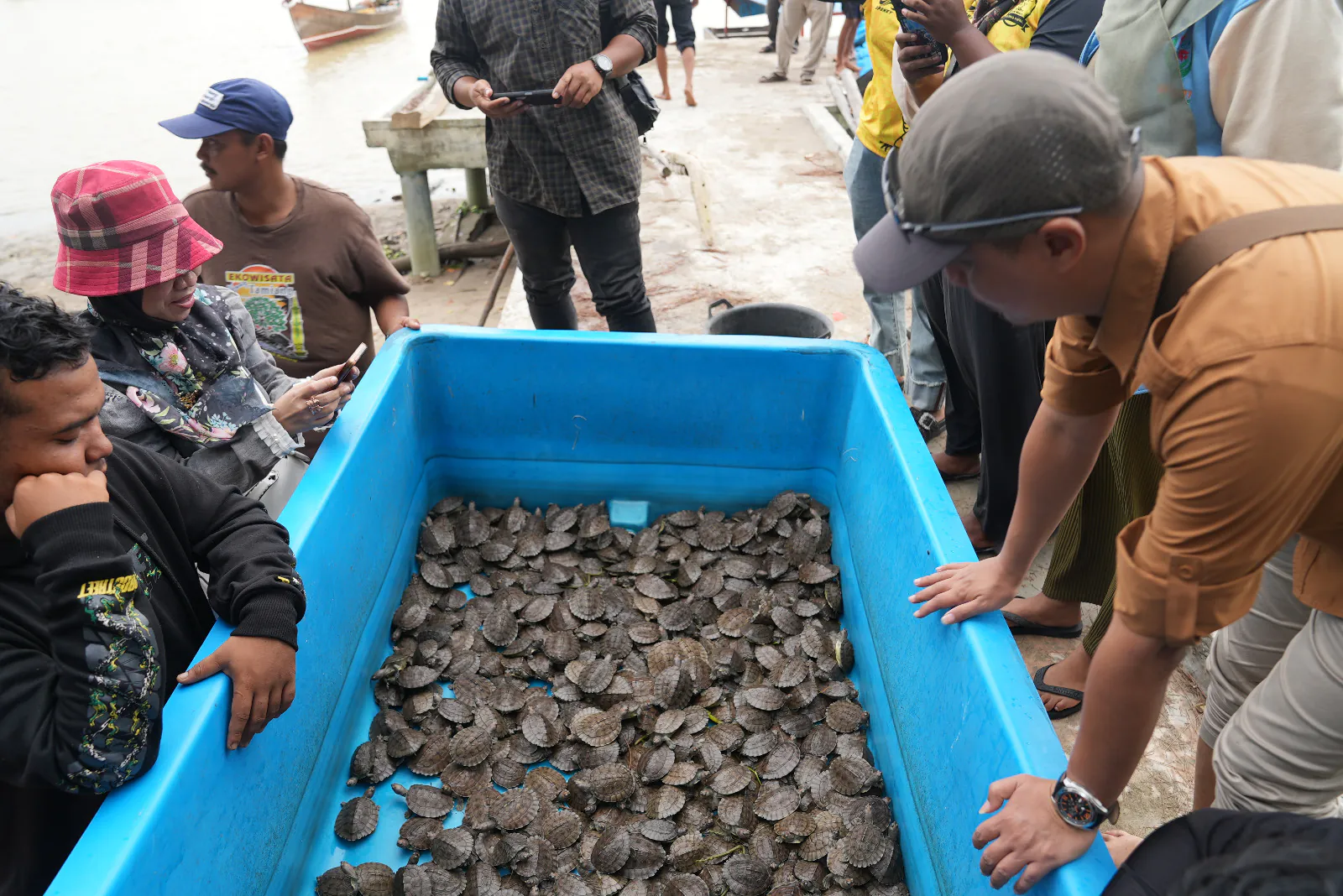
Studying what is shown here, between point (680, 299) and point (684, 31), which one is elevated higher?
point (684, 31)

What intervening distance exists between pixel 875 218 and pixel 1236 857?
89.4 inches

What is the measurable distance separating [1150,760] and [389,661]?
182cm

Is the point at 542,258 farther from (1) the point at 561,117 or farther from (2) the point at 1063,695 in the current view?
(2) the point at 1063,695

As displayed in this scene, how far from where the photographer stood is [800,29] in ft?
26.9

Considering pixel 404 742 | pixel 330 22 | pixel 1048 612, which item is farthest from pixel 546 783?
pixel 330 22

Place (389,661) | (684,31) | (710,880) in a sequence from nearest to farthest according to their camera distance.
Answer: (710,880), (389,661), (684,31)

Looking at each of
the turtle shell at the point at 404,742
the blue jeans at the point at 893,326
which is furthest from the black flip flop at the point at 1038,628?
the turtle shell at the point at 404,742

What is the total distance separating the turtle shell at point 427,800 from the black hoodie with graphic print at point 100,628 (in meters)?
0.56

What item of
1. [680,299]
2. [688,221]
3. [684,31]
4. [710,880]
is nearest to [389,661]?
[710,880]

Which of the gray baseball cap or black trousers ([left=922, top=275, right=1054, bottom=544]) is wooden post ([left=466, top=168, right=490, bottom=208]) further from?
the gray baseball cap

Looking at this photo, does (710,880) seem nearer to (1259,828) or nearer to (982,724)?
(982,724)

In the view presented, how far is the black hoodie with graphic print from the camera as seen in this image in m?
1.04

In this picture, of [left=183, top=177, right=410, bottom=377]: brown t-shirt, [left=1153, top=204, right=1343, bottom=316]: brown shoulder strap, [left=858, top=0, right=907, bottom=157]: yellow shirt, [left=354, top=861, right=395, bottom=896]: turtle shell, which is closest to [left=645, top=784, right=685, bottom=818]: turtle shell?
[left=354, top=861, right=395, bottom=896]: turtle shell

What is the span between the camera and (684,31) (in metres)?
7.48
